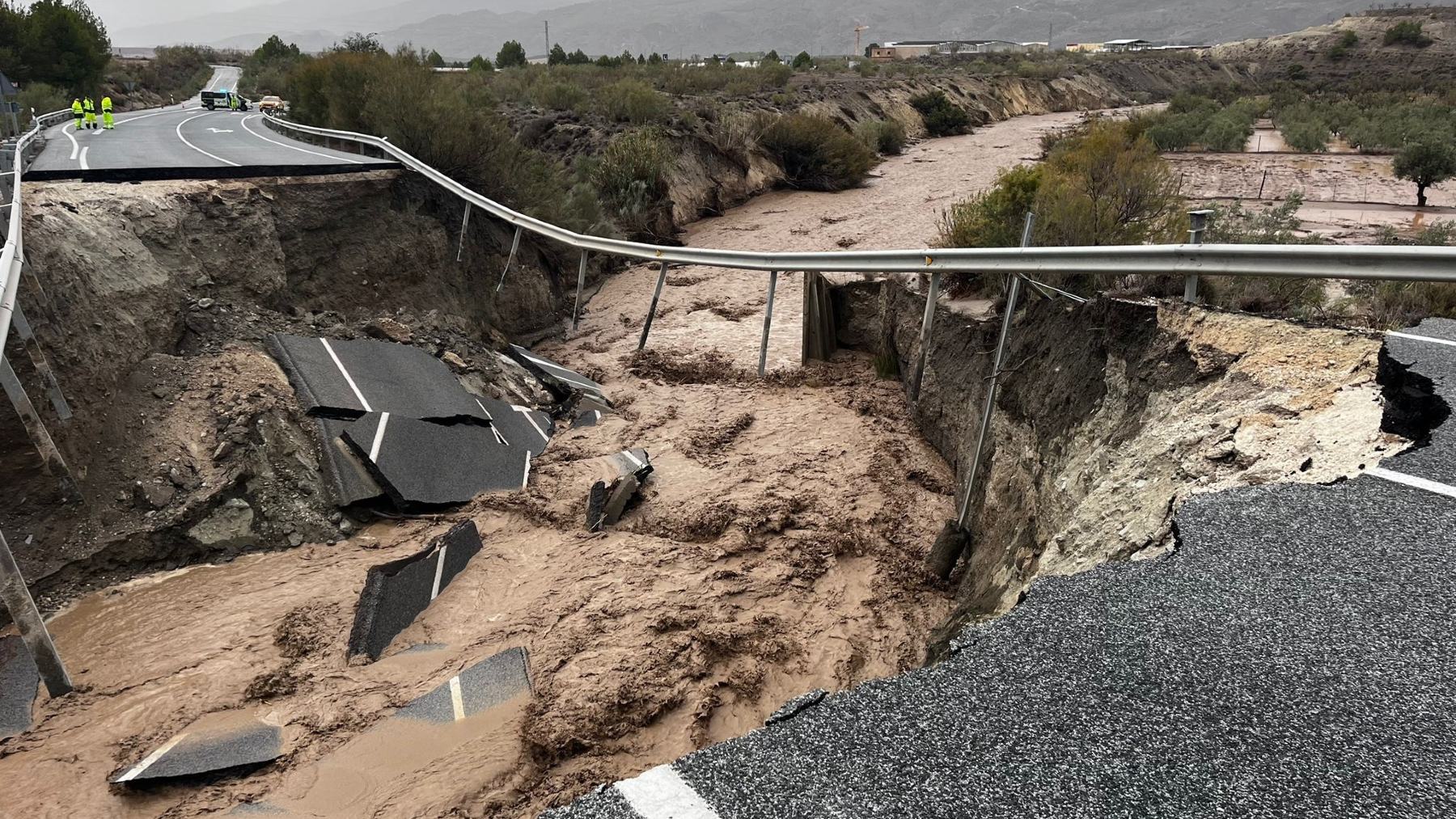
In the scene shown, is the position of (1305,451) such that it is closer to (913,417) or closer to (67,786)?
(913,417)

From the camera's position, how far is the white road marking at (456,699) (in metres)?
5.13

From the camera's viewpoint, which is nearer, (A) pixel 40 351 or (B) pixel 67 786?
(B) pixel 67 786

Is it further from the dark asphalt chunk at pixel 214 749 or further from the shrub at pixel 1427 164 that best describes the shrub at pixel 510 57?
the dark asphalt chunk at pixel 214 749

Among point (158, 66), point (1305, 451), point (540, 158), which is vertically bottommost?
point (1305, 451)

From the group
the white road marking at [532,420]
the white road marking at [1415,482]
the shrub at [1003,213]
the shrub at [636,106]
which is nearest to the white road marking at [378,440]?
the white road marking at [532,420]

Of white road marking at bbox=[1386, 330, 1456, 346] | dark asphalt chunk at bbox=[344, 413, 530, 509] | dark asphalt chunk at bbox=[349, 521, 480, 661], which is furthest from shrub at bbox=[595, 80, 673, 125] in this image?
white road marking at bbox=[1386, 330, 1456, 346]

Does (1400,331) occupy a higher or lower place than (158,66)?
lower

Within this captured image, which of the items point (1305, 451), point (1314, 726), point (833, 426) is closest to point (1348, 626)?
point (1314, 726)

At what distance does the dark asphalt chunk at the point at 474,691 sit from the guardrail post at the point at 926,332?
15.7ft

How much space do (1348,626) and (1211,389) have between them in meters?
2.28

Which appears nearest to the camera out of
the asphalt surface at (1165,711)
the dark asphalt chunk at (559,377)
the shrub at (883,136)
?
the asphalt surface at (1165,711)

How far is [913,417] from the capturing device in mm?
9625

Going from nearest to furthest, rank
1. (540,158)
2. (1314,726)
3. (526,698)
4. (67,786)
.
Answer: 1. (1314,726)
2. (67,786)
3. (526,698)
4. (540,158)

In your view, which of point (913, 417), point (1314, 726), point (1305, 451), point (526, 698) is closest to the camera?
point (1314, 726)
